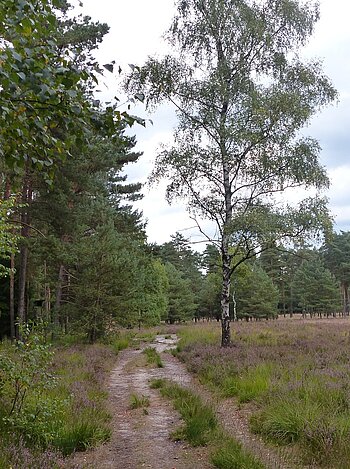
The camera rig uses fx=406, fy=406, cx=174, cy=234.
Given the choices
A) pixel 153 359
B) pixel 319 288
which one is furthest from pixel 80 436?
pixel 319 288

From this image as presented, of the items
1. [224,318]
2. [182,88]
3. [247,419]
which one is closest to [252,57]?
[182,88]

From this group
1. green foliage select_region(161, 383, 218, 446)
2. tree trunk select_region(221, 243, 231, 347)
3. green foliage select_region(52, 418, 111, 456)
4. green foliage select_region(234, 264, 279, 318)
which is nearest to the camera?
green foliage select_region(52, 418, 111, 456)

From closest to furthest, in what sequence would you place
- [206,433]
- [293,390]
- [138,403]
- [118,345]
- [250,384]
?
[206,433] < [293,390] < [138,403] < [250,384] < [118,345]

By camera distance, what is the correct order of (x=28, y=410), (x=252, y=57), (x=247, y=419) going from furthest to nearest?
(x=252, y=57), (x=247, y=419), (x=28, y=410)

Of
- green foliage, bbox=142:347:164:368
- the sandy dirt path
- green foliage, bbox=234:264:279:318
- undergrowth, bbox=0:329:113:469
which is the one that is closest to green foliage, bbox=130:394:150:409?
the sandy dirt path

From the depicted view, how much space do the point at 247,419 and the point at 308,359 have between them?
458 cm

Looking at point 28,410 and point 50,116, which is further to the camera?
point 28,410

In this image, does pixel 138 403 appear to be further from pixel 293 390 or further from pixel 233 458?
pixel 233 458

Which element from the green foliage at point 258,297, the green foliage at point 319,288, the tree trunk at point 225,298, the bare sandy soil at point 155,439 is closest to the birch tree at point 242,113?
the tree trunk at point 225,298

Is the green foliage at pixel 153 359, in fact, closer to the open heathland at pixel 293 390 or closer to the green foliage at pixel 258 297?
the open heathland at pixel 293 390

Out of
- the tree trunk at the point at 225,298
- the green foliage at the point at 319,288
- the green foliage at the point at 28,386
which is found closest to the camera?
the green foliage at the point at 28,386

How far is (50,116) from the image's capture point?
8.12 feet

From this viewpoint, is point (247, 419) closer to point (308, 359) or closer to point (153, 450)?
point (153, 450)

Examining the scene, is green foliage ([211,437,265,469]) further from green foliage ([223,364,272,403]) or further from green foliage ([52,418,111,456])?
green foliage ([223,364,272,403])
